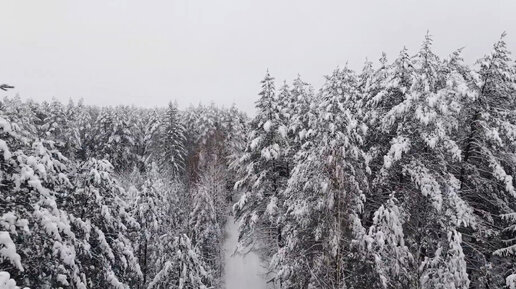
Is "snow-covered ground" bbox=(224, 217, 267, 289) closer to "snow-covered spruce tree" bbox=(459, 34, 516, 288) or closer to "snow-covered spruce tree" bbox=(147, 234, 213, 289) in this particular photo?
"snow-covered spruce tree" bbox=(147, 234, 213, 289)

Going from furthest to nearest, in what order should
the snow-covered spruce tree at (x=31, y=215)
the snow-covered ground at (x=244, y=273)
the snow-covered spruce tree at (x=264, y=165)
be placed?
the snow-covered ground at (x=244, y=273) < the snow-covered spruce tree at (x=264, y=165) < the snow-covered spruce tree at (x=31, y=215)

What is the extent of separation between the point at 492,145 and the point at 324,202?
29.8 ft

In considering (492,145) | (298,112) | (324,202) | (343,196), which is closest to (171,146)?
(298,112)

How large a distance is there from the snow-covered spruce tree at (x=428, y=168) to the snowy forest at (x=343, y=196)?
6cm

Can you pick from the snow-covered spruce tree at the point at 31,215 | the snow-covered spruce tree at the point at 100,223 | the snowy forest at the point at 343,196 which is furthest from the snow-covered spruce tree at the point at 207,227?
the snow-covered spruce tree at the point at 31,215

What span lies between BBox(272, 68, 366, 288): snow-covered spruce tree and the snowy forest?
0.06m

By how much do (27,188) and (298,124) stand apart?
45.2 ft

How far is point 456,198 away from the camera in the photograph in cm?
1249

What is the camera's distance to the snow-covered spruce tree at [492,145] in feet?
44.8

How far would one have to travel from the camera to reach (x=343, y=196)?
371 inches

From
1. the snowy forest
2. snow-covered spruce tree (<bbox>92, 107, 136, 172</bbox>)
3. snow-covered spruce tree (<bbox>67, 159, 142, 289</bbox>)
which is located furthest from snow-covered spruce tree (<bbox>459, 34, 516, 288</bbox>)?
snow-covered spruce tree (<bbox>92, 107, 136, 172</bbox>)

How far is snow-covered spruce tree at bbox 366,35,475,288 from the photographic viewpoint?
11.5 metres

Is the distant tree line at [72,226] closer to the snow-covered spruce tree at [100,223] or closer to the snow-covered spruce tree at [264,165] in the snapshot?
the snow-covered spruce tree at [100,223]

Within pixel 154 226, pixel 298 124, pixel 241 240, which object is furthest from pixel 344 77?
pixel 154 226
